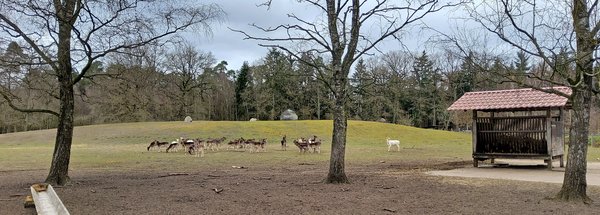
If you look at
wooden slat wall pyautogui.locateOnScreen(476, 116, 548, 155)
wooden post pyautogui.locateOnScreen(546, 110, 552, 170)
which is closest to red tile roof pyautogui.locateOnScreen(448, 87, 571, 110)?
wooden post pyautogui.locateOnScreen(546, 110, 552, 170)

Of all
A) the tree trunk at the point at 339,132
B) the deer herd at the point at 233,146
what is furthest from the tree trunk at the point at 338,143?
the deer herd at the point at 233,146

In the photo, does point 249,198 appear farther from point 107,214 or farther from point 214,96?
point 214,96

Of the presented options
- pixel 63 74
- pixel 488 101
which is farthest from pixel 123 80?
pixel 488 101

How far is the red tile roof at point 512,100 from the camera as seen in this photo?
15672mm

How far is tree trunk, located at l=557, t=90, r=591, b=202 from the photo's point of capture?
340 inches

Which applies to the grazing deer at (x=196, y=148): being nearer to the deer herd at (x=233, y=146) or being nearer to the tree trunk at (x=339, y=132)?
the deer herd at (x=233, y=146)

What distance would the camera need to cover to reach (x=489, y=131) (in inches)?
692

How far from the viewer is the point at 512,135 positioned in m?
17.0

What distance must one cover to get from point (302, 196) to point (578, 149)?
529 centimetres

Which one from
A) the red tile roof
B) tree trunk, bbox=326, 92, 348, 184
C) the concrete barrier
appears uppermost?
the red tile roof

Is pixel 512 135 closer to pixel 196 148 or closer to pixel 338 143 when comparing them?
pixel 338 143

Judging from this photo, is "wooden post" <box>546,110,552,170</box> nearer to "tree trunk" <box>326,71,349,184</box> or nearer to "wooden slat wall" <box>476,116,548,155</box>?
"wooden slat wall" <box>476,116,548,155</box>

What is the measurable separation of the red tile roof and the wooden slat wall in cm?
72

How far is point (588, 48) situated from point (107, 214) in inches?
343
